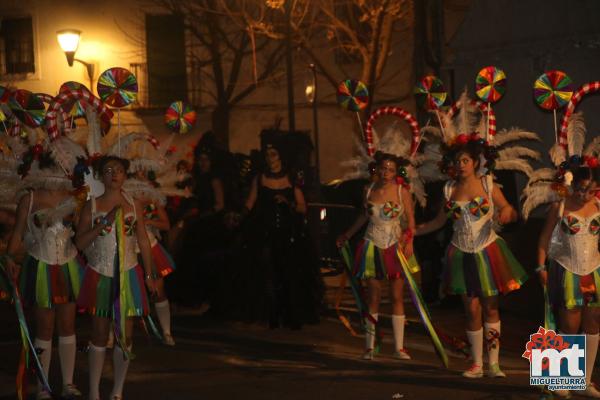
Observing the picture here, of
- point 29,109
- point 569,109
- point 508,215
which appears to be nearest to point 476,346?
point 508,215

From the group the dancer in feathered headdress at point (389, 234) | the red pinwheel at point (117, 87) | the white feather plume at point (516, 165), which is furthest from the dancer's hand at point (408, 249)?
the red pinwheel at point (117, 87)

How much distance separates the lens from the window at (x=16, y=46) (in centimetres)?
3100

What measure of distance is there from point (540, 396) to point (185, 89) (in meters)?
22.9

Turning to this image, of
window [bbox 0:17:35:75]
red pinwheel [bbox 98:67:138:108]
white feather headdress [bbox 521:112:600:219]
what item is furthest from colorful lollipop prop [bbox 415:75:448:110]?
window [bbox 0:17:35:75]

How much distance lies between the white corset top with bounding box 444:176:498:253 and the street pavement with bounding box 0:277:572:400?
1.08 meters

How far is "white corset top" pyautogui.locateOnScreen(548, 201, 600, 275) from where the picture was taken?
7.73 m

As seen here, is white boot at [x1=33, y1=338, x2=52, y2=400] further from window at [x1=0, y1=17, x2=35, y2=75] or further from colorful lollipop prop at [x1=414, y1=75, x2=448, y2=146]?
window at [x1=0, y1=17, x2=35, y2=75]

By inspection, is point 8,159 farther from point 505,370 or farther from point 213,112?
point 213,112

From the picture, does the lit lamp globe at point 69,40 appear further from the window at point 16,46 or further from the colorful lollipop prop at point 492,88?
the colorful lollipop prop at point 492,88

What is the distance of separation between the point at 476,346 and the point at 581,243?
4.42 feet

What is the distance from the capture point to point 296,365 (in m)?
9.34

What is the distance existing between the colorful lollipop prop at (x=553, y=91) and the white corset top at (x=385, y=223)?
168 cm

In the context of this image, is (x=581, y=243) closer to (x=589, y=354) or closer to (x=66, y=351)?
(x=589, y=354)

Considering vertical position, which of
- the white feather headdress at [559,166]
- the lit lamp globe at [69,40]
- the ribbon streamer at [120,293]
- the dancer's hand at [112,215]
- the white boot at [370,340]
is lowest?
the white boot at [370,340]
